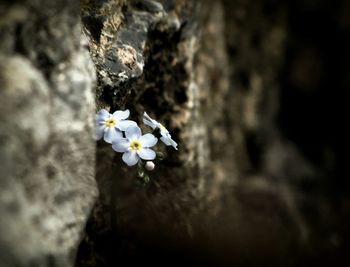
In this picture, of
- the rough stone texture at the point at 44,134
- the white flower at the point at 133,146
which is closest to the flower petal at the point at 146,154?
the white flower at the point at 133,146

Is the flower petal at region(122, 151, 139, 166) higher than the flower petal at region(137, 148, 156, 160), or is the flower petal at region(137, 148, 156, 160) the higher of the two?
the flower petal at region(137, 148, 156, 160)

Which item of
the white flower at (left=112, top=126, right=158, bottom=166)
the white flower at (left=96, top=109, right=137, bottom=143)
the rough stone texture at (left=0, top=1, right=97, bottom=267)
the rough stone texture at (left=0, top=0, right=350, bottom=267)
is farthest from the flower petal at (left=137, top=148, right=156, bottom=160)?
the rough stone texture at (left=0, top=1, right=97, bottom=267)

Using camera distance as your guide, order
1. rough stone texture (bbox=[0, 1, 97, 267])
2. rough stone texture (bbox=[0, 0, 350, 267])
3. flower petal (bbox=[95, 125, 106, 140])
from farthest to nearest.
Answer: flower petal (bbox=[95, 125, 106, 140]), rough stone texture (bbox=[0, 0, 350, 267]), rough stone texture (bbox=[0, 1, 97, 267])

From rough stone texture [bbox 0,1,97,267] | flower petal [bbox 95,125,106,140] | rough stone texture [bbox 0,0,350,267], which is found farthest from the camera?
flower petal [bbox 95,125,106,140]

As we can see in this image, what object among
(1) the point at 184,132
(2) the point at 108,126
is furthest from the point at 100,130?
(1) the point at 184,132

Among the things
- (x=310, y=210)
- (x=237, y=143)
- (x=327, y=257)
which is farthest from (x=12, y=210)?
(x=310, y=210)

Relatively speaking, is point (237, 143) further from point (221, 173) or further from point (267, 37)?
point (267, 37)

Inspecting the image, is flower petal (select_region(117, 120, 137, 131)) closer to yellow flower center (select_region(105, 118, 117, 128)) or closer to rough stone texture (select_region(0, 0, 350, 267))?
yellow flower center (select_region(105, 118, 117, 128))
